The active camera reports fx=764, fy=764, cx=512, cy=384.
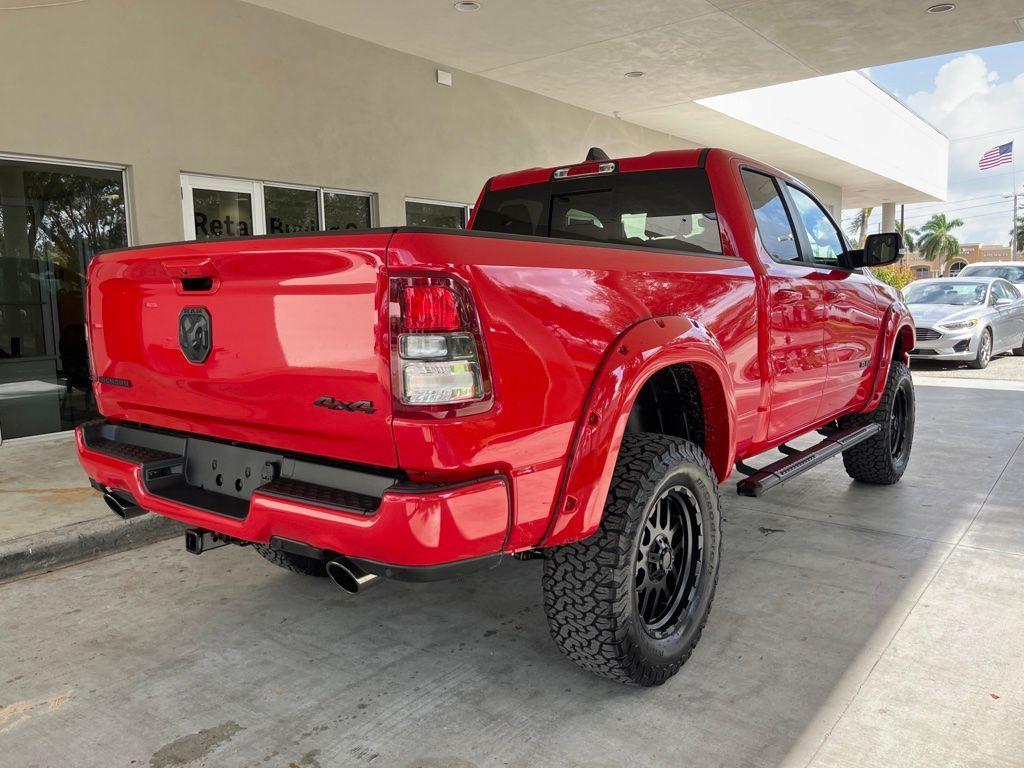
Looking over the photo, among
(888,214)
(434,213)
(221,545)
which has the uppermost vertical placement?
(888,214)

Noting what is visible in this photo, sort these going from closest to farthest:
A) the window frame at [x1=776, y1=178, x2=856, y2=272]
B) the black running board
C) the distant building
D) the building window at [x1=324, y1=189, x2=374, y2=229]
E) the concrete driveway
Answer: the concrete driveway → the black running board → the window frame at [x1=776, y1=178, x2=856, y2=272] → the building window at [x1=324, y1=189, x2=374, y2=229] → the distant building

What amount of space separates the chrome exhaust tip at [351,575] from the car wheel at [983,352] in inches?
531

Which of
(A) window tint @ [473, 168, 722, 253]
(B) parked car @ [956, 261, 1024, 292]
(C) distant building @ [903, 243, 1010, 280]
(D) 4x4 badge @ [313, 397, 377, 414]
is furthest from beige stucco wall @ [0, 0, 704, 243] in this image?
(C) distant building @ [903, 243, 1010, 280]

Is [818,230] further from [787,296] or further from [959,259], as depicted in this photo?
[959,259]

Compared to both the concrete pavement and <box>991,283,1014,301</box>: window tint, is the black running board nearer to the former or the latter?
the concrete pavement

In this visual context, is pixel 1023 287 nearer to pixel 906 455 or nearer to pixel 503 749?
pixel 906 455

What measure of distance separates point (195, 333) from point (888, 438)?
4.59m

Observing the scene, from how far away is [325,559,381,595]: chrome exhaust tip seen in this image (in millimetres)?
2227

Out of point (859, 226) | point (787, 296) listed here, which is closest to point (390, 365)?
point (787, 296)

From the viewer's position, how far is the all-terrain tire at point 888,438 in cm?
520

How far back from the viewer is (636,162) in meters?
3.76

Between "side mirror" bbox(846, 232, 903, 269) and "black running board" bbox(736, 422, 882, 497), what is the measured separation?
1.04m

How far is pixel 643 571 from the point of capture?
282 centimetres

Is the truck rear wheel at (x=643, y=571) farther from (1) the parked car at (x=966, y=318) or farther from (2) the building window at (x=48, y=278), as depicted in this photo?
(1) the parked car at (x=966, y=318)
